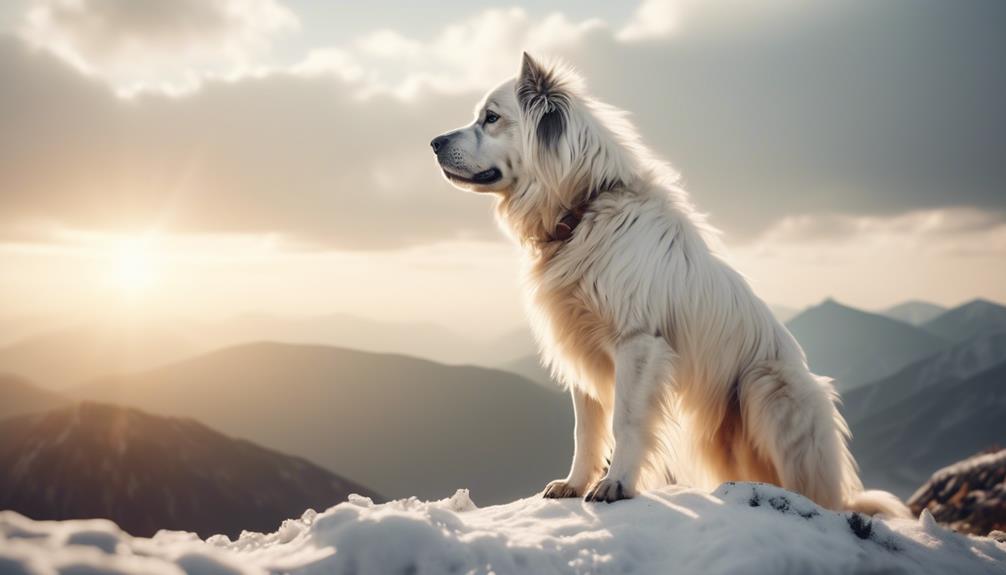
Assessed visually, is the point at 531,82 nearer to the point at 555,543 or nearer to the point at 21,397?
the point at 555,543

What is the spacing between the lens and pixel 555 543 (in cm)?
364

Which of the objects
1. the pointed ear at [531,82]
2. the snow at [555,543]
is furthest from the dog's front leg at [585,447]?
the pointed ear at [531,82]

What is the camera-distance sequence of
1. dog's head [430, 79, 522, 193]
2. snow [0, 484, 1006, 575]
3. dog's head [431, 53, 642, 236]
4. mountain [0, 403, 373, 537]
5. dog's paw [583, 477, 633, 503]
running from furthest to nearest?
mountain [0, 403, 373, 537]
dog's head [430, 79, 522, 193]
dog's head [431, 53, 642, 236]
dog's paw [583, 477, 633, 503]
snow [0, 484, 1006, 575]

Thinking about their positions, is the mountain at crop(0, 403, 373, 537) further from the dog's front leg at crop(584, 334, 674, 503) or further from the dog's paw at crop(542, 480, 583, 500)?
the dog's front leg at crop(584, 334, 674, 503)

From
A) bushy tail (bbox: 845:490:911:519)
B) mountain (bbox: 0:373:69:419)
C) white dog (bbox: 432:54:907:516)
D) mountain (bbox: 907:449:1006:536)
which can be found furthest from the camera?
mountain (bbox: 0:373:69:419)

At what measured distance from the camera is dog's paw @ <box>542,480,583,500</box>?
5.09m

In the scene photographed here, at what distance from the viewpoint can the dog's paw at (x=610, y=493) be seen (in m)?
4.53

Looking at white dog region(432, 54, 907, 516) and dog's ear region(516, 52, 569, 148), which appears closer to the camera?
white dog region(432, 54, 907, 516)

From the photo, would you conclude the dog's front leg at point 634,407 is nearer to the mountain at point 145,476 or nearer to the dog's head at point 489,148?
the dog's head at point 489,148

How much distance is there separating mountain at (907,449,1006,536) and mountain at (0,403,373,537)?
3255 inches

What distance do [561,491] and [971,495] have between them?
38.9 ft

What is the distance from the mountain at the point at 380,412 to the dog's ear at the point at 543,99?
135637 millimetres

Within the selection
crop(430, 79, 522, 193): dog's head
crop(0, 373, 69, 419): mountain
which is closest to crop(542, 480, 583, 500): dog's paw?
crop(430, 79, 522, 193): dog's head

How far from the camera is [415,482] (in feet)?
460
